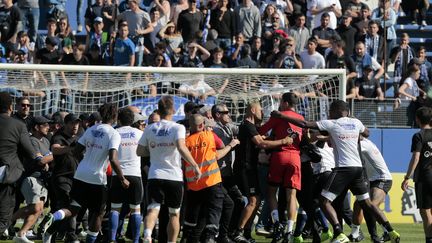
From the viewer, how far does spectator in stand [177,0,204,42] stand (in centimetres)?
2731

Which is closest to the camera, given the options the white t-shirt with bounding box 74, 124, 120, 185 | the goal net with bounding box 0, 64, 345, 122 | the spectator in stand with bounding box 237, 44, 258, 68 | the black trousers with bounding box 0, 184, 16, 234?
the black trousers with bounding box 0, 184, 16, 234

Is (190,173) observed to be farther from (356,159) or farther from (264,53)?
(264,53)

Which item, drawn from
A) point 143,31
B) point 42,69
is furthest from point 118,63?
point 42,69

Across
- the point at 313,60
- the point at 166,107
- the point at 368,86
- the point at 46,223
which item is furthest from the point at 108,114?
the point at 368,86

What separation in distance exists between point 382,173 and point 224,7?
952 cm

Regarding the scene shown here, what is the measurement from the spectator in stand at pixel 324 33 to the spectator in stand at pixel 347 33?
264 mm

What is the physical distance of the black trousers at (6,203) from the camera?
Result: 14.7m

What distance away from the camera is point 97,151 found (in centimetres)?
1622

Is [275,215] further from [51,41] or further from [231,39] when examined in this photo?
[231,39]

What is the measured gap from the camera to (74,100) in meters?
21.7

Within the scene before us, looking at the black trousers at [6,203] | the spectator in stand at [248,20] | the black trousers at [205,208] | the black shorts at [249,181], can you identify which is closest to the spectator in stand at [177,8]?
the spectator in stand at [248,20]

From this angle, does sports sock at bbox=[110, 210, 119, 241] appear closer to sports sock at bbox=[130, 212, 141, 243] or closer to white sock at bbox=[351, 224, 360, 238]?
sports sock at bbox=[130, 212, 141, 243]

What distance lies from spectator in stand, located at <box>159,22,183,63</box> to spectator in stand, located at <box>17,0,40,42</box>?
9.76 feet

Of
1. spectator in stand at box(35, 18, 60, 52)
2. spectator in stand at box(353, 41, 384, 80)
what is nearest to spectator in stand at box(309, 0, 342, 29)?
spectator in stand at box(353, 41, 384, 80)
